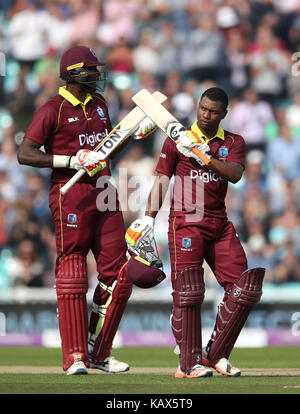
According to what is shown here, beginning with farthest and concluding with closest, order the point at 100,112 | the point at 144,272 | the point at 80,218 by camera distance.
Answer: the point at 100,112, the point at 80,218, the point at 144,272

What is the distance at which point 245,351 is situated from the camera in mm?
9445

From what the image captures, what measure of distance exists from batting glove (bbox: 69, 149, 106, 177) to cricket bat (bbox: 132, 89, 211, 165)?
1.57ft

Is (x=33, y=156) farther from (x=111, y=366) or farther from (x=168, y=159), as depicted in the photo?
(x=111, y=366)

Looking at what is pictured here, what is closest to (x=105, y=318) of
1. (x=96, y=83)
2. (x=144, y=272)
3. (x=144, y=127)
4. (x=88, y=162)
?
(x=144, y=272)

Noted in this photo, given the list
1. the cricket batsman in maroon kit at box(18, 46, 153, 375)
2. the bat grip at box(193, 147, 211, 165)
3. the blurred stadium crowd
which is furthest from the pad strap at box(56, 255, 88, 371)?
the blurred stadium crowd

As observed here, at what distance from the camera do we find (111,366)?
6523 mm

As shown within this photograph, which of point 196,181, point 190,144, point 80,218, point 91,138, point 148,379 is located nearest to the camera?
point 148,379

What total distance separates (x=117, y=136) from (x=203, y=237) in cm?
90

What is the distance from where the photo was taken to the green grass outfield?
5.22 m

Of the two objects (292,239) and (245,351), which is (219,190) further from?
(292,239)

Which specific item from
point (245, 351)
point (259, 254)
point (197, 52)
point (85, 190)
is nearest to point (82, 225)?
point (85, 190)

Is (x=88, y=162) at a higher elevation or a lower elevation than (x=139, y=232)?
higher

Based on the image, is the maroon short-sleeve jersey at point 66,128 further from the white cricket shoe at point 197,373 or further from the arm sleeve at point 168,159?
the white cricket shoe at point 197,373

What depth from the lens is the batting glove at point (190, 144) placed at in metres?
6.01
